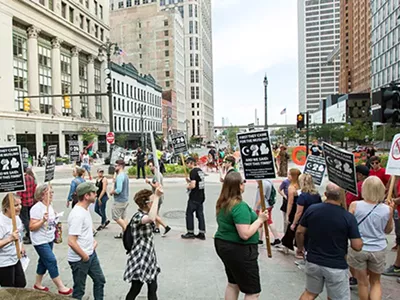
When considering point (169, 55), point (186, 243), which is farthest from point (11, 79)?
point (169, 55)

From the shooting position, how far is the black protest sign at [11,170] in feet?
17.5

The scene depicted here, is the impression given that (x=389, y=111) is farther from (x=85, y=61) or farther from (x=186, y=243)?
(x=85, y=61)

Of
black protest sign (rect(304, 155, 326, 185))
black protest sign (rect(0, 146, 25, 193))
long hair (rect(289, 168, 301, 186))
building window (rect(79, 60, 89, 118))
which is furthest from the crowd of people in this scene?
Result: building window (rect(79, 60, 89, 118))

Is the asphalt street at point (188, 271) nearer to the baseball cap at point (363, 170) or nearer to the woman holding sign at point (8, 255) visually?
the woman holding sign at point (8, 255)

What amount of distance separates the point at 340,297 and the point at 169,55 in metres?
113

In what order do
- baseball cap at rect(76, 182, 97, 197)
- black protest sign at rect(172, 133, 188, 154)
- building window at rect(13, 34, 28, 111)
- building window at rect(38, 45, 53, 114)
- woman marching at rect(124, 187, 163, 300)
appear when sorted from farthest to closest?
1. building window at rect(38, 45, 53, 114)
2. building window at rect(13, 34, 28, 111)
3. black protest sign at rect(172, 133, 188, 154)
4. baseball cap at rect(76, 182, 97, 197)
5. woman marching at rect(124, 187, 163, 300)

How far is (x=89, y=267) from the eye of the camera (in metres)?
4.40

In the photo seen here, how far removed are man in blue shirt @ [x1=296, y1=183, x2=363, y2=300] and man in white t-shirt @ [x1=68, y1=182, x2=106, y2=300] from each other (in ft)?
8.51

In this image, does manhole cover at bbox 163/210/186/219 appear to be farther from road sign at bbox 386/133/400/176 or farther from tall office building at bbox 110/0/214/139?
tall office building at bbox 110/0/214/139

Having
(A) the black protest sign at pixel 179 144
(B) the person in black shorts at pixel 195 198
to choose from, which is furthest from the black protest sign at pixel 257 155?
(A) the black protest sign at pixel 179 144

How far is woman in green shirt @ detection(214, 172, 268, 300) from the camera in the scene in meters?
3.65

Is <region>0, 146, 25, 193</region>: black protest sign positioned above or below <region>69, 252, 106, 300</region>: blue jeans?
above

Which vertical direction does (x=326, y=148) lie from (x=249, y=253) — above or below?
above

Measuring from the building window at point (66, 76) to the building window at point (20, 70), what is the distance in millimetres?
7205
